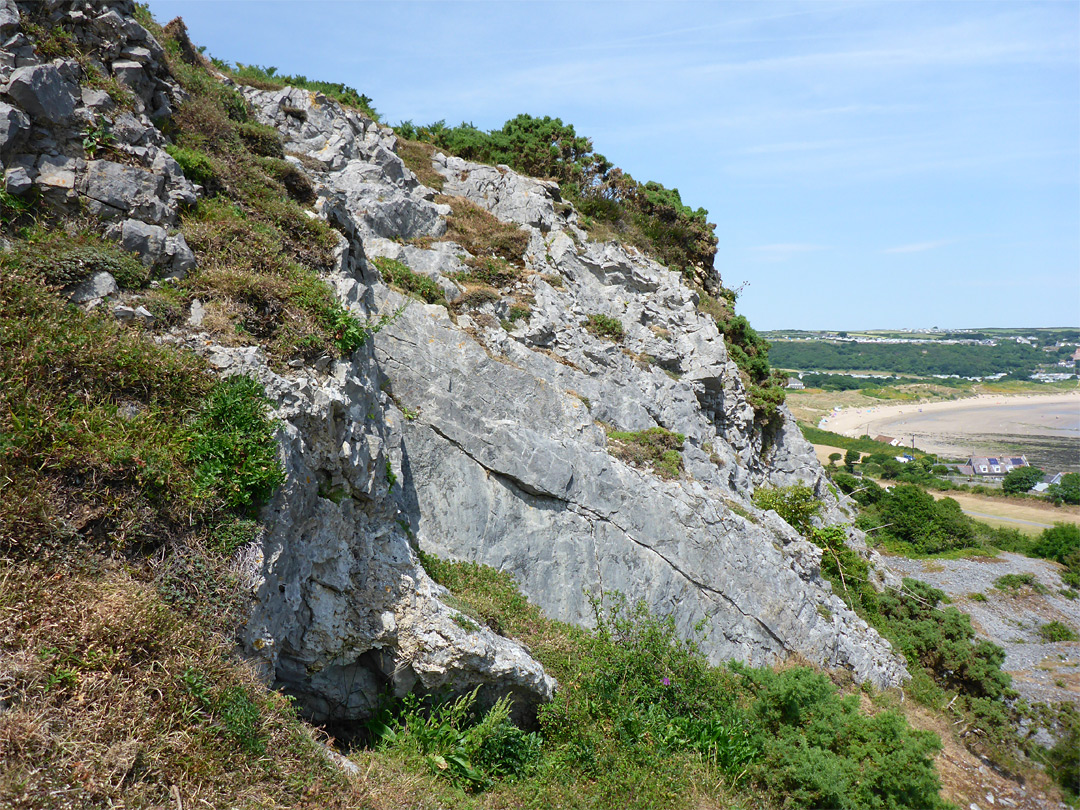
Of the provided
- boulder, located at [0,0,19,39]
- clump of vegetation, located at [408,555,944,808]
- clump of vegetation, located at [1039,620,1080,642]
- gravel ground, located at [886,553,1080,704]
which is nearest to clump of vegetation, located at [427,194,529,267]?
boulder, located at [0,0,19,39]

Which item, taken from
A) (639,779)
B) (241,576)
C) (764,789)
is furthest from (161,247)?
(764,789)

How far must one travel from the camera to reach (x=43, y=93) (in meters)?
7.12

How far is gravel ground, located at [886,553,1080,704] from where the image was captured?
21.3 meters

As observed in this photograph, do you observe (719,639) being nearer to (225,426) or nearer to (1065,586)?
(225,426)

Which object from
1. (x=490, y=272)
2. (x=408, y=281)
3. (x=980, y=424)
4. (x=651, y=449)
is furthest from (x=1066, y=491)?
(x=408, y=281)

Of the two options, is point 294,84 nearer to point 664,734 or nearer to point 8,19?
point 8,19

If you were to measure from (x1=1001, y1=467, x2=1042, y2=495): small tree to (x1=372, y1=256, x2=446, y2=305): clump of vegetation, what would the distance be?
8376 cm

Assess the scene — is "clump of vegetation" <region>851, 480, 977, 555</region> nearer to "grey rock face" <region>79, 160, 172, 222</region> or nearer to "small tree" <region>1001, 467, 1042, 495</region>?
"small tree" <region>1001, 467, 1042, 495</region>

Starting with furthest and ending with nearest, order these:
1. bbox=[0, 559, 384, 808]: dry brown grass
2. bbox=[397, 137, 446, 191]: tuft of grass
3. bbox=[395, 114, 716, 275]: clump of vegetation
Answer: bbox=[395, 114, 716, 275]: clump of vegetation → bbox=[397, 137, 446, 191]: tuft of grass → bbox=[0, 559, 384, 808]: dry brown grass

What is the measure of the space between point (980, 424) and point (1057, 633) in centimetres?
12124

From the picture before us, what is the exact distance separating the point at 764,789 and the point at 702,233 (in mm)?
22400

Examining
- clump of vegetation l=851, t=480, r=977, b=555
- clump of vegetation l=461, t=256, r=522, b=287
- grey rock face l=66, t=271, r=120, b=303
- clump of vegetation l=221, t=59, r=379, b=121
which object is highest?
clump of vegetation l=221, t=59, r=379, b=121

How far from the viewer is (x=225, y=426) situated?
20.0 ft

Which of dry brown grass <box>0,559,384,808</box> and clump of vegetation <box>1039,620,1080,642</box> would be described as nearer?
dry brown grass <box>0,559,384,808</box>
